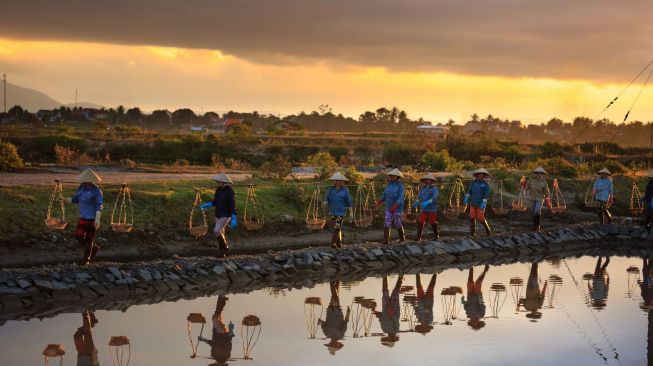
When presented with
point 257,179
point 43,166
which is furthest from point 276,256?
point 43,166

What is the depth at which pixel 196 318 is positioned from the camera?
1595 cm

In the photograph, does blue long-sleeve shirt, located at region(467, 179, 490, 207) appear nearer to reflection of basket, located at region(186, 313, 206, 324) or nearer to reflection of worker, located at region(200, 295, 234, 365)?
reflection of worker, located at region(200, 295, 234, 365)

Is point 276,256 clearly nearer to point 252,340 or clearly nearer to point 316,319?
point 316,319

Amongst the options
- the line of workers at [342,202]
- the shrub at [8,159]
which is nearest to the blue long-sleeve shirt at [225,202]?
the line of workers at [342,202]

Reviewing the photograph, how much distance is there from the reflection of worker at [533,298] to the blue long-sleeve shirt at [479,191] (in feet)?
7.40

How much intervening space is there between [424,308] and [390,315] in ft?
3.15

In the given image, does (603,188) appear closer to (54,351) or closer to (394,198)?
(394,198)

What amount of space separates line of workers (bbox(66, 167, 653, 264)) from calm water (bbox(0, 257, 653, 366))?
1887 millimetres

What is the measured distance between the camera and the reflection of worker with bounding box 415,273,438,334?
51.8 ft

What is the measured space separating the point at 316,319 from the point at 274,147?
44993mm

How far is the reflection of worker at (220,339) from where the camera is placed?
44.3ft

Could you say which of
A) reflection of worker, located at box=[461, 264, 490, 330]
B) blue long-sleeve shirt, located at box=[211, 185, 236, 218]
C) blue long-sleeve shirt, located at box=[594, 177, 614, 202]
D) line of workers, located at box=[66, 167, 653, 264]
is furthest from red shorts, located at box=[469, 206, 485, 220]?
blue long-sleeve shirt, located at box=[211, 185, 236, 218]

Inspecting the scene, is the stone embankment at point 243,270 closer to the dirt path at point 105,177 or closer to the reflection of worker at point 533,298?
the reflection of worker at point 533,298

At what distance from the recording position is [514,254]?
82.7ft
